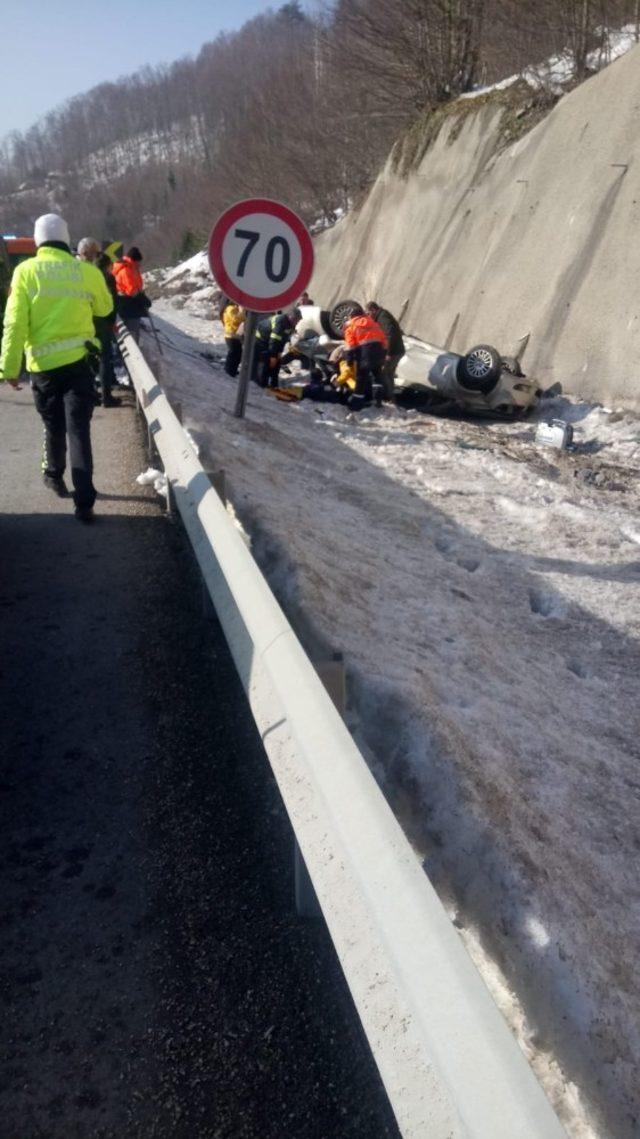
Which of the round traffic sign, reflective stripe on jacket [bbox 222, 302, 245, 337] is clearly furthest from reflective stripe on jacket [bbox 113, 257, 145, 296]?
the round traffic sign

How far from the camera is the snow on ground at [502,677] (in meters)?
2.26

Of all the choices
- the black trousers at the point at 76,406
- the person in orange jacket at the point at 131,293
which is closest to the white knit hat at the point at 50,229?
the black trousers at the point at 76,406

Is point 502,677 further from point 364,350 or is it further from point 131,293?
point 131,293

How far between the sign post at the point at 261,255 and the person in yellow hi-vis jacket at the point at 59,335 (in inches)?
52.4

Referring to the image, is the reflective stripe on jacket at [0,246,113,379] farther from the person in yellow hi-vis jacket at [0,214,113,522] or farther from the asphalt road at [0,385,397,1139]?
the asphalt road at [0,385,397,1139]

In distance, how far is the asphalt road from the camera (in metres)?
1.95

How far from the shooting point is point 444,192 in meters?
21.9

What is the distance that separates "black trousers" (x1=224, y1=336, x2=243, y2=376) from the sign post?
602 cm

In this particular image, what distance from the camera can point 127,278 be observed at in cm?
1152

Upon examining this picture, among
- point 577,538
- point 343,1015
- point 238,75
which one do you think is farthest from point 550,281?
point 238,75

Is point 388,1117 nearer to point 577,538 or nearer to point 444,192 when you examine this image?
point 577,538

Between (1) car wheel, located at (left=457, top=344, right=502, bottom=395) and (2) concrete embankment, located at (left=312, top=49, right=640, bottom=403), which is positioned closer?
(1) car wheel, located at (left=457, top=344, right=502, bottom=395)

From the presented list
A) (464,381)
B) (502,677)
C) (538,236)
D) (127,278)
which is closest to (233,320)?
(127,278)

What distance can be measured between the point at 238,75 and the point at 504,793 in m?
130
